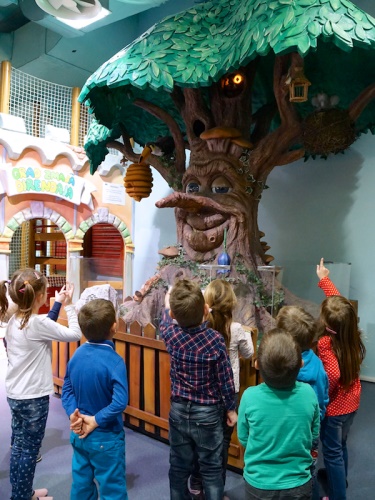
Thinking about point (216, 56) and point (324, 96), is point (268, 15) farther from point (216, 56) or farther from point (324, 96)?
point (324, 96)

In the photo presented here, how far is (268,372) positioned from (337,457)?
41.4 inches

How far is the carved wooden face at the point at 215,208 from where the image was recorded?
438cm

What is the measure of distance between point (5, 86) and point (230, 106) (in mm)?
4220

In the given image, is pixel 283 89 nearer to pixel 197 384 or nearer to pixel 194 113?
pixel 194 113

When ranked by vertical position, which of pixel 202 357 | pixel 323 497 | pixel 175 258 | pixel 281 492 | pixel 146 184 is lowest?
pixel 323 497

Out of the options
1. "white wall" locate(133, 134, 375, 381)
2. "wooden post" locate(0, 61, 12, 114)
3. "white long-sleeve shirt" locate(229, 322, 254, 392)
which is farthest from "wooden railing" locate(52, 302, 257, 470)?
"wooden post" locate(0, 61, 12, 114)

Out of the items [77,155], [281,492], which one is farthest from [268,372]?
[77,155]

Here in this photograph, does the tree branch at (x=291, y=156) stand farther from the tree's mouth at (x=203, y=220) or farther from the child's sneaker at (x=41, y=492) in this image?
the child's sneaker at (x=41, y=492)

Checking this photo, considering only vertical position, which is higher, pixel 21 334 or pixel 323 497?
pixel 21 334

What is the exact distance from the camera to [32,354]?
2287 mm

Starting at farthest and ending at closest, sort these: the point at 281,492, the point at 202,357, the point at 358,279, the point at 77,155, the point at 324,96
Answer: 1. the point at 77,155
2. the point at 358,279
3. the point at 324,96
4. the point at 202,357
5. the point at 281,492

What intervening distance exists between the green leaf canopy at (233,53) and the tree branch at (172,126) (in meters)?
0.15

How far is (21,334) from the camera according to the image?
2283 millimetres

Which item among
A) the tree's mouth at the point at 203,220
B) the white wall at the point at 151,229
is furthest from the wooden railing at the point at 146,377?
the white wall at the point at 151,229
